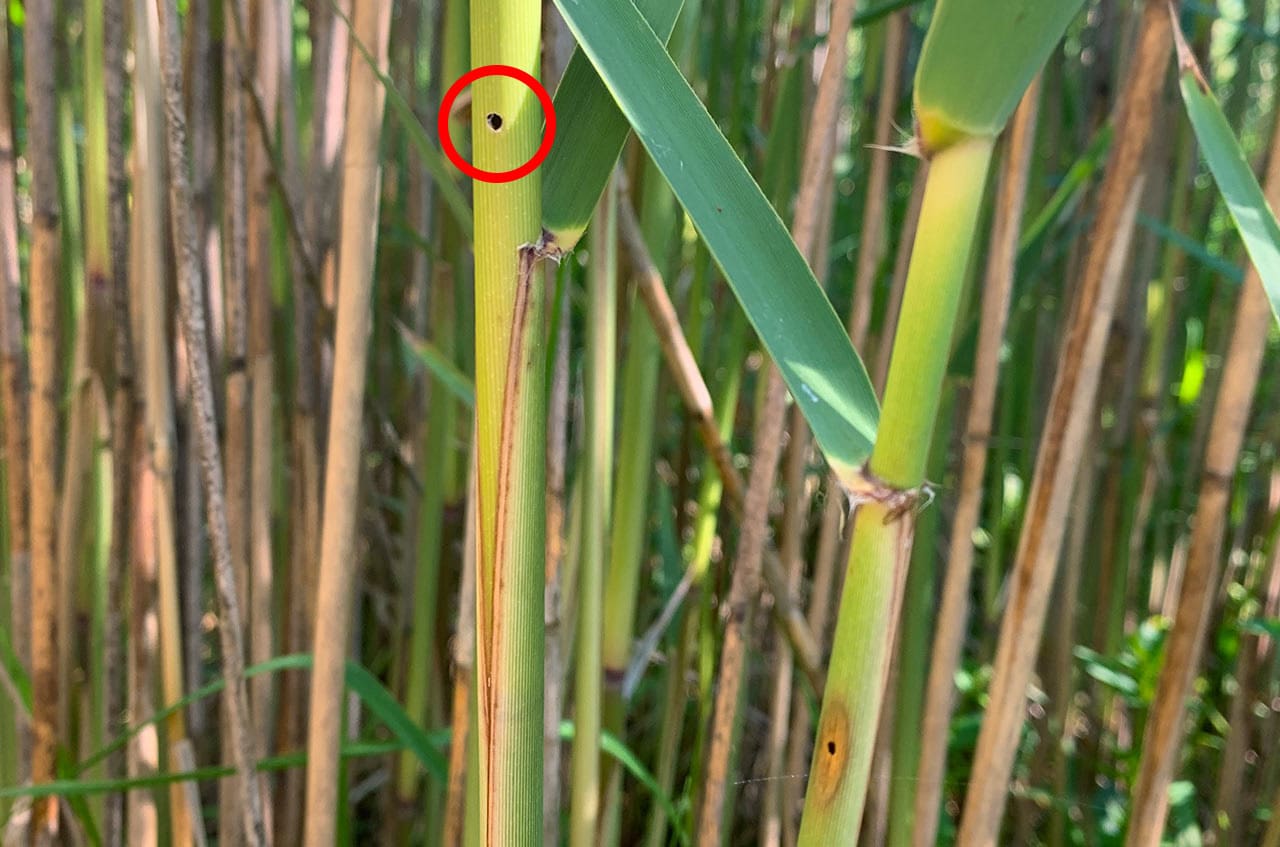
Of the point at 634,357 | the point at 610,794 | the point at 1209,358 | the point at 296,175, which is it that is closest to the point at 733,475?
the point at 634,357

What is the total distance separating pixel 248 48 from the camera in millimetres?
626

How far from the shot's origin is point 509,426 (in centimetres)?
27

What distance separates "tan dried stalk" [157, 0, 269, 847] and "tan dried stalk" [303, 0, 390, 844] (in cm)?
6

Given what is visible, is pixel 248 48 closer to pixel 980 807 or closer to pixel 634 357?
pixel 634 357

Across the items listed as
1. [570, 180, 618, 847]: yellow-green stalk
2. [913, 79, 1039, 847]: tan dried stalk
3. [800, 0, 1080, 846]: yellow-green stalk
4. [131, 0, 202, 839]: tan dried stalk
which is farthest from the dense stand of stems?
[131, 0, 202, 839]: tan dried stalk

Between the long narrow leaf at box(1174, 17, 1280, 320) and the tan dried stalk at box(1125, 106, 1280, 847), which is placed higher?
the long narrow leaf at box(1174, 17, 1280, 320)

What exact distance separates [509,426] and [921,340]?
100 millimetres

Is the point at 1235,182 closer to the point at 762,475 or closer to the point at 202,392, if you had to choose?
the point at 762,475

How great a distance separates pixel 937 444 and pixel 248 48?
1.53ft

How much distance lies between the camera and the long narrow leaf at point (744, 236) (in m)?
0.25

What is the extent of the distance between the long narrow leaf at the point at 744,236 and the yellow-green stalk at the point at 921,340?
0.06ft

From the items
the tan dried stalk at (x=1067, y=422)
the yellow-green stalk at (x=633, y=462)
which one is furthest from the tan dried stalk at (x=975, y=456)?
the yellow-green stalk at (x=633, y=462)

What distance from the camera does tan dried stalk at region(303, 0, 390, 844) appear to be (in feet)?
1.48

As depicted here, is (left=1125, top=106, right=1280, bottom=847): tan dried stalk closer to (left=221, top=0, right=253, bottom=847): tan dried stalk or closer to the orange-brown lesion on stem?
the orange-brown lesion on stem
